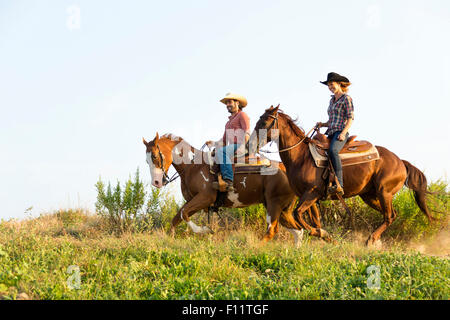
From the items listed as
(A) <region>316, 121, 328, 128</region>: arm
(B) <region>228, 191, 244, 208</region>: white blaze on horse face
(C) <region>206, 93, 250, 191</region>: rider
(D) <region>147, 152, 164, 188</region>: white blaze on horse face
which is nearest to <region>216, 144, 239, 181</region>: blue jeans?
(C) <region>206, 93, 250, 191</region>: rider

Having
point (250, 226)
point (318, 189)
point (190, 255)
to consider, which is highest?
point (318, 189)

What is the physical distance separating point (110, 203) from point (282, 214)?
5.28 metres

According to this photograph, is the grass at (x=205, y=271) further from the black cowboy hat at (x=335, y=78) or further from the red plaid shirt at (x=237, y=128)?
the black cowboy hat at (x=335, y=78)

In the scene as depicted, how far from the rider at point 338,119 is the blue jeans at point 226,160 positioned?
1.85 metres

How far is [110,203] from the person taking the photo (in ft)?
36.7

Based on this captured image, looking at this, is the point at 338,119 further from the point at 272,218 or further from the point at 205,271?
the point at 205,271

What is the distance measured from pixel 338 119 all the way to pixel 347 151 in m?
0.67

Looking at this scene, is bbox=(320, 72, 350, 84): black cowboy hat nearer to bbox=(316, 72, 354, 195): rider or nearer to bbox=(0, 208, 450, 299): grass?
bbox=(316, 72, 354, 195): rider

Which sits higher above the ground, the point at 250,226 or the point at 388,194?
the point at 388,194

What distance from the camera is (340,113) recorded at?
7.83m

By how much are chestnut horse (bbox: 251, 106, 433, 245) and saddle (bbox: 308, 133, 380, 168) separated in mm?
89

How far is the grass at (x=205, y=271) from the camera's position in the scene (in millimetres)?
4738
